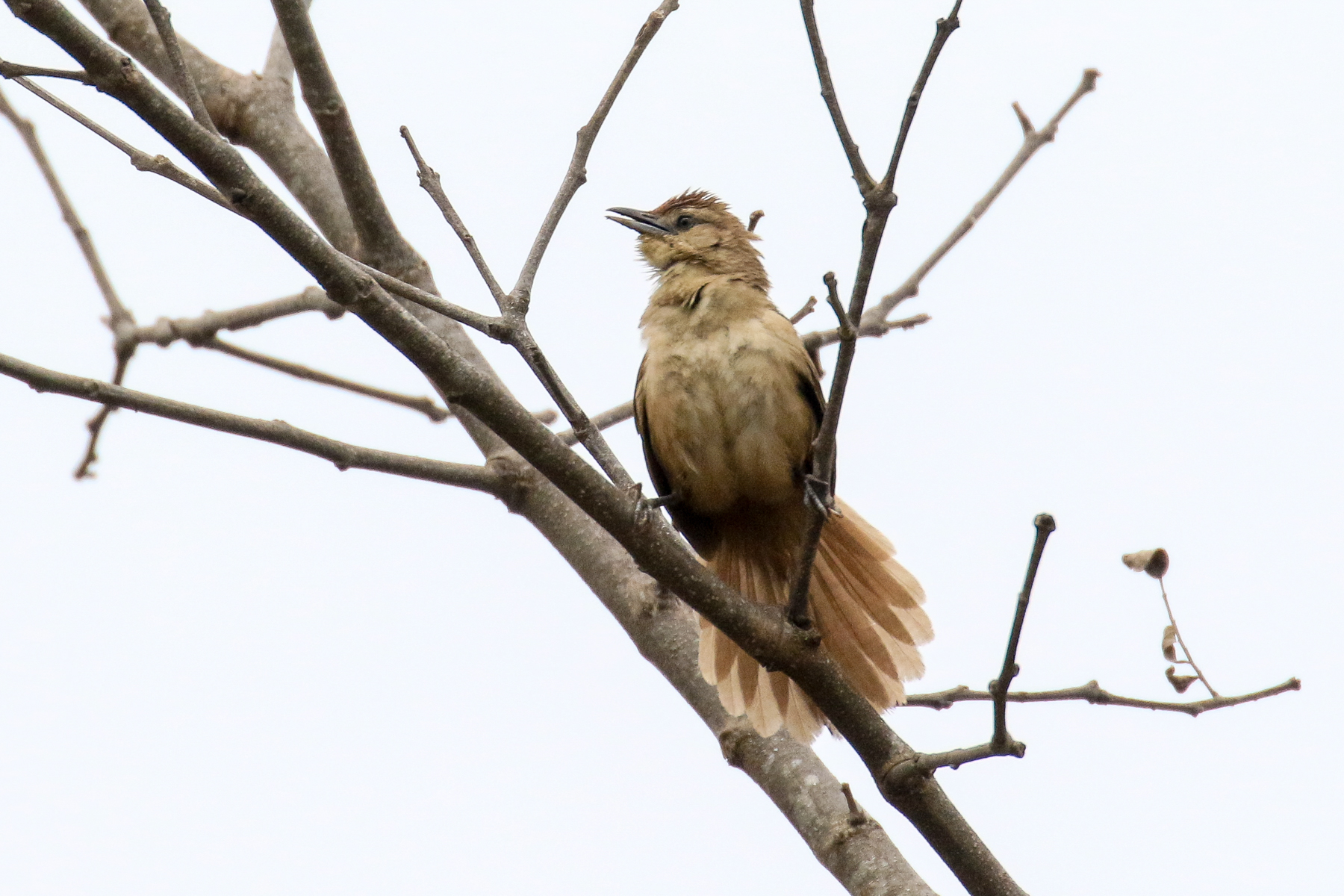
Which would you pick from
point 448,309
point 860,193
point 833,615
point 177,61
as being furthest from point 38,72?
point 833,615

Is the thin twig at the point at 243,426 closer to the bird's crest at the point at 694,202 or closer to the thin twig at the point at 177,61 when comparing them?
the thin twig at the point at 177,61

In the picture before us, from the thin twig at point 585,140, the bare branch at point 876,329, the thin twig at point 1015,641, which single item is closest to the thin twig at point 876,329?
the bare branch at point 876,329

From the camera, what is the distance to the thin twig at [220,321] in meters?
4.16

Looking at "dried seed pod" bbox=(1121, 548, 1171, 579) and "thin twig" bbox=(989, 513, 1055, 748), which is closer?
"thin twig" bbox=(989, 513, 1055, 748)

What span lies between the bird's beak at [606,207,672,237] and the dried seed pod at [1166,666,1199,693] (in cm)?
258

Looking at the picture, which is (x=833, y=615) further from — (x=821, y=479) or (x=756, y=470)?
(x=821, y=479)

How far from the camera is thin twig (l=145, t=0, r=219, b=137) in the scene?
2.32m

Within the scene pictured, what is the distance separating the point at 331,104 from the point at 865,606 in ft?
6.73

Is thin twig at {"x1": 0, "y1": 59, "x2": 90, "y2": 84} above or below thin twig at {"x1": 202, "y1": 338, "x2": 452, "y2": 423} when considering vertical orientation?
below

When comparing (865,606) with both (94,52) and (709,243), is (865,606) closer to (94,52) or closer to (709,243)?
(709,243)

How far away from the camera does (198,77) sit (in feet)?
14.7

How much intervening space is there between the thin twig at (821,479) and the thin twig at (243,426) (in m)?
1.04

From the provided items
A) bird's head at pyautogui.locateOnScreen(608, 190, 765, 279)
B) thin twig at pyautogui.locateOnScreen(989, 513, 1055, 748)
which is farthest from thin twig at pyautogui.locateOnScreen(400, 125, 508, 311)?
bird's head at pyautogui.locateOnScreen(608, 190, 765, 279)

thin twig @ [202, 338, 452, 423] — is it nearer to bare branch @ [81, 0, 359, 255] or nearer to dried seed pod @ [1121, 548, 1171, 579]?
bare branch @ [81, 0, 359, 255]
